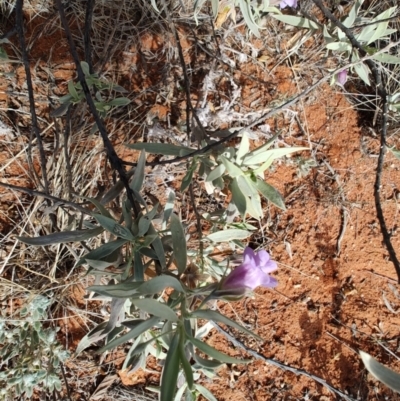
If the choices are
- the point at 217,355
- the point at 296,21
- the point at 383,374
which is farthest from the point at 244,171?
the point at 296,21

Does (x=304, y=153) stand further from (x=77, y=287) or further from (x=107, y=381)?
(x=107, y=381)

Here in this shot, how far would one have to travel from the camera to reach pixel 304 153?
2025 millimetres

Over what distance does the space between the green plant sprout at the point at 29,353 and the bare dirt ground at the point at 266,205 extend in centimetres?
12

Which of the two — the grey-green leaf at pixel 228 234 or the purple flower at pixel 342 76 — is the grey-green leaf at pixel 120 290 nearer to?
the grey-green leaf at pixel 228 234

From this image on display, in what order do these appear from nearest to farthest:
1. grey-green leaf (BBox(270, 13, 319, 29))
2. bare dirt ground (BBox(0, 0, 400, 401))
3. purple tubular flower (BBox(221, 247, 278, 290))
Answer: purple tubular flower (BBox(221, 247, 278, 290)) < grey-green leaf (BBox(270, 13, 319, 29)) < bare dirt ground (BBox(0, 0, 400, 401))

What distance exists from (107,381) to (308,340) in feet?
2.66

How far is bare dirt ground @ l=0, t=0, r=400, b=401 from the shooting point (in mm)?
1796

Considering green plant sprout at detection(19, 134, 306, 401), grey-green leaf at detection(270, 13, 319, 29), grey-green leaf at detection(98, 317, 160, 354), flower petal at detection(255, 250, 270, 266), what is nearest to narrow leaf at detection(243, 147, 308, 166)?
green plant sprout at detection(19, 134, 306, 401)

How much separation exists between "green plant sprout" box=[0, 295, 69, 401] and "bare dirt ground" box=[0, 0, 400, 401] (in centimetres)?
12

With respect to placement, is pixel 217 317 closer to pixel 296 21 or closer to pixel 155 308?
pixel 155 308

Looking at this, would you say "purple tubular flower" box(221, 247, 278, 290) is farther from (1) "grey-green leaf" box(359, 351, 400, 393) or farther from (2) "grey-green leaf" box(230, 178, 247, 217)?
(1) "grey-green leaf" box(359, 351, 400, 393)

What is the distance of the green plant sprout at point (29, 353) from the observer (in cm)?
160

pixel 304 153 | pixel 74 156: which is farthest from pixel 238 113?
pixel 74 156

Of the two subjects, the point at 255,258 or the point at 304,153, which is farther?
the point at 304,153
